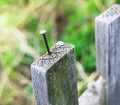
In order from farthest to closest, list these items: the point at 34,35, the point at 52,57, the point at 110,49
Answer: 1. the point at 34,35
2. the point at 110,49
3. the point at 52,57

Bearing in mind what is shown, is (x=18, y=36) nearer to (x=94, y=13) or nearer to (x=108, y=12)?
(x=94, y=13)

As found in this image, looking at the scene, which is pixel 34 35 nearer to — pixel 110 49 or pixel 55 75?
pixel 110 49

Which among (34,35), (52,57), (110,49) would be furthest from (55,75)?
(34,35)

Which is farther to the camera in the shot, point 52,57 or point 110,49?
point 110,49

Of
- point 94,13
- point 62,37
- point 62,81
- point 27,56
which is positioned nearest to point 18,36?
point 27,56

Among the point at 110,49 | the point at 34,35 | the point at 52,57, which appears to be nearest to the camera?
the point at 52,57

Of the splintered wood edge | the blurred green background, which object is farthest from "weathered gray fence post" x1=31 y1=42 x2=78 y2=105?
the blurred green background

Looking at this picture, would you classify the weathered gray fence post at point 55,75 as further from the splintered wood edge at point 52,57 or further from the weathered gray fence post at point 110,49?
the weathered gray fence post at point 110,49
